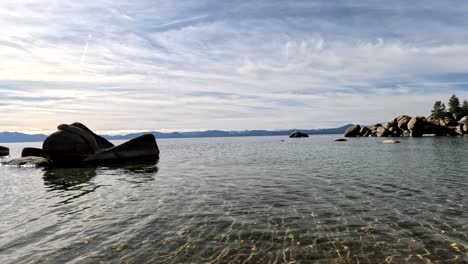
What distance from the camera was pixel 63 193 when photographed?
697 inches

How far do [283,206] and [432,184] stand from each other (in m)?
10.5

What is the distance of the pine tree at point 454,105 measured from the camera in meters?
125

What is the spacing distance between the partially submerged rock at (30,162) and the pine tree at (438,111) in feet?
464

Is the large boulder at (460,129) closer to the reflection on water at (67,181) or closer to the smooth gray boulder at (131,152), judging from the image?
the smooth gray boulder at (131,152)

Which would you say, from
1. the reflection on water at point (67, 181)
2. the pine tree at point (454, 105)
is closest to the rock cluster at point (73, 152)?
the reflection on water at point (67, 181)

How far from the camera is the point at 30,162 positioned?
3566 centimetres

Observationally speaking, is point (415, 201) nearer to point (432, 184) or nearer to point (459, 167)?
point (432, 184)

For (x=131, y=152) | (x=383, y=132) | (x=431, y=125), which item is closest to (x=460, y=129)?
(x=431, y=125)

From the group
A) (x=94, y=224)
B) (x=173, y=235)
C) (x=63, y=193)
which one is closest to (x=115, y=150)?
(x=63, y=193)

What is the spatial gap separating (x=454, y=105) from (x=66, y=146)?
148 m

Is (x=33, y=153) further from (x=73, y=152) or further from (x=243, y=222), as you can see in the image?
(x=243, y=222)

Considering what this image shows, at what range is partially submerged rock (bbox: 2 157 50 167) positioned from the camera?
112ft

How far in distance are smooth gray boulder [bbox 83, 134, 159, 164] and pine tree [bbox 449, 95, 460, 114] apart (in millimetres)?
134524

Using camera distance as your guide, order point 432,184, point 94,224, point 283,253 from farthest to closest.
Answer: point 432,184
point 94,224
point 283,253
